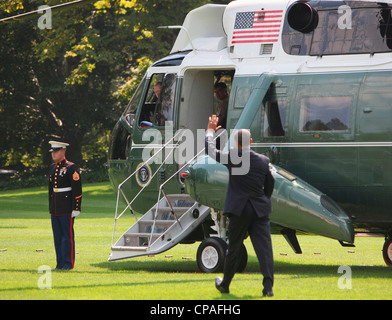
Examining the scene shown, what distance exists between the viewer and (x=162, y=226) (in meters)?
12.9

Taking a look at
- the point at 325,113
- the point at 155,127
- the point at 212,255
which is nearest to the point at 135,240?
the point at 212,255

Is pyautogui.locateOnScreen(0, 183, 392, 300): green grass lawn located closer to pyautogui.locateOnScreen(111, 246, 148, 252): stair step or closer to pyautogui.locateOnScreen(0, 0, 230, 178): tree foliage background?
pyautogui.locateOnScreen(111, 246, 148, 252): stair step

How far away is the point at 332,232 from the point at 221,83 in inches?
153

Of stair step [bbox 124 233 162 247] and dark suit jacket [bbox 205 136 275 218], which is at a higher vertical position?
dark suit jacket [bbox 205 136 275 218]

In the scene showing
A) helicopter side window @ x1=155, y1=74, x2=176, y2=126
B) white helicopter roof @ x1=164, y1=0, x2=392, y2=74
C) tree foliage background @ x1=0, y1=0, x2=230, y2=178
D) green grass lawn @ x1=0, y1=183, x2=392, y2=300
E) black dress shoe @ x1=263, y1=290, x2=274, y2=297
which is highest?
white helicopter roof @ x1=164, y1=0, x2=392, y2=74

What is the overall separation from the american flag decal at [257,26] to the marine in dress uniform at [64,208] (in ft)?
11.4

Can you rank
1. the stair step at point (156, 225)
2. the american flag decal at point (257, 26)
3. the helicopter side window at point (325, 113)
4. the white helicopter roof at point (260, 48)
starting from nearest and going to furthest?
the helicopter side window at point (325, 113) < the white helicopter roof at point (260, 48) < the american flag decal at point (257, 26) < the stair step at point (156, 225)

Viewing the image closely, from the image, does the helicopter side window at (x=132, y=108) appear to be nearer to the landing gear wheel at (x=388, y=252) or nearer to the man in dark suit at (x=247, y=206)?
the landing gear wheel at (x=388, y=252)

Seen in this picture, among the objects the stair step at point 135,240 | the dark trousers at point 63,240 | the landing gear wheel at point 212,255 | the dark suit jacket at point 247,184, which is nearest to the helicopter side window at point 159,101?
the stair step at point 135,240

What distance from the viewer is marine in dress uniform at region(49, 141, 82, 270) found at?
1252 cm

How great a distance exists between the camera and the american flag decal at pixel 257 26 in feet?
41.5

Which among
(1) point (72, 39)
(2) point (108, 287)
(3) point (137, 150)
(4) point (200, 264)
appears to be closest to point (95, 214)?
(1) point (72, 39)

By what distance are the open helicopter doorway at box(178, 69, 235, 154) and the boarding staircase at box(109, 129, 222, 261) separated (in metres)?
0.74

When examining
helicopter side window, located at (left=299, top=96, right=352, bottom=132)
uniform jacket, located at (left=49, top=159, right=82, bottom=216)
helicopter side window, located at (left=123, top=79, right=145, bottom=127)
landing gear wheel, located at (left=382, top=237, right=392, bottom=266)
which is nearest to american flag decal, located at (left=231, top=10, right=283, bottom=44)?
helicopter side window, located at (left=299, top=96, right=352, bottom=132)
